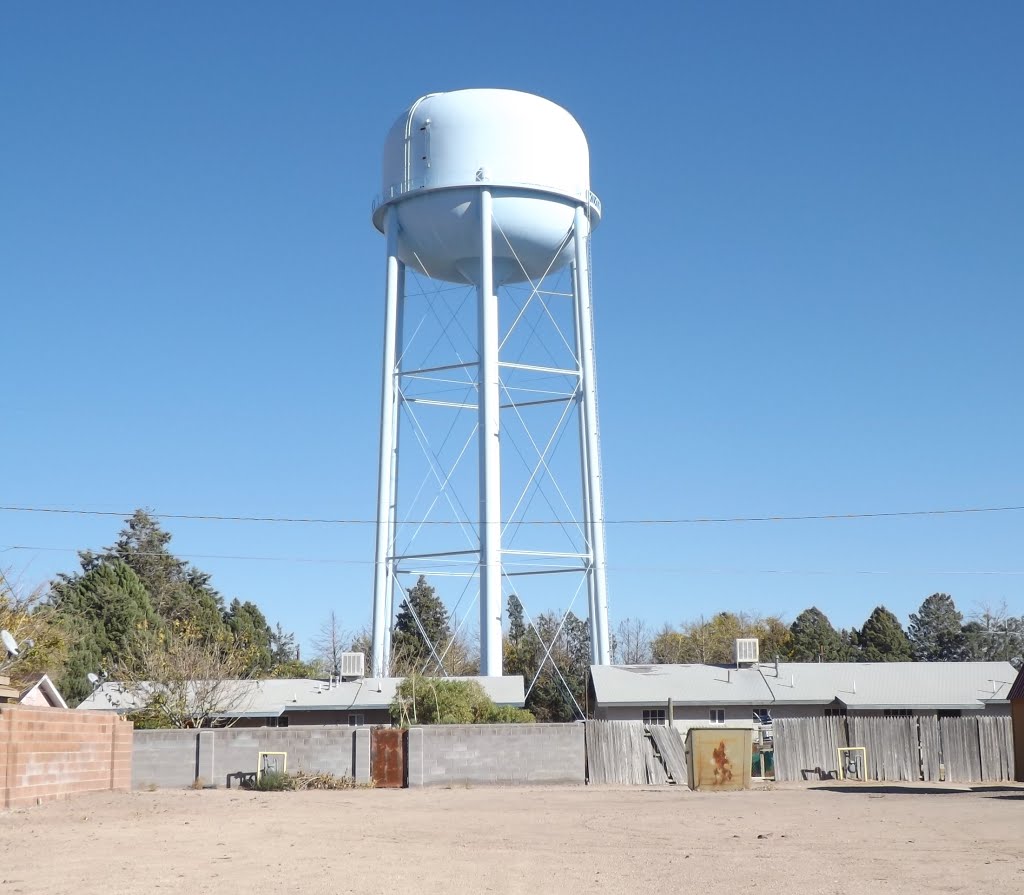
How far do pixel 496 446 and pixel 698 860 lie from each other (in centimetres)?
2268

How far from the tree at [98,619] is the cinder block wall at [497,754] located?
19.4 meters

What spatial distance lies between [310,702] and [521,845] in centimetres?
2818

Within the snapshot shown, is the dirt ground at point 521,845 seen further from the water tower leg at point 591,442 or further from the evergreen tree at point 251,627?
the evergreen tree at point 251,627

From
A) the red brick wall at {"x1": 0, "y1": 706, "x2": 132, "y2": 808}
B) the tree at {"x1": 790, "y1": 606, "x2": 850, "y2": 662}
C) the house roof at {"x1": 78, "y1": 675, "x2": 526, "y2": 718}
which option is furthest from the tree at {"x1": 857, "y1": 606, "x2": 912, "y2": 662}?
the red brick wall at {"x1": 0, "y1": 706, "x2": 132, "y2": 808}

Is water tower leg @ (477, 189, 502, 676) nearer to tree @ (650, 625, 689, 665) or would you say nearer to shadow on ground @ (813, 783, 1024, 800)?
shadow on ground @ (813, 783, 1024, 800)

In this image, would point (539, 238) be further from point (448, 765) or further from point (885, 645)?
point (885, 645)

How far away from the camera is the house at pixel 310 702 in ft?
145

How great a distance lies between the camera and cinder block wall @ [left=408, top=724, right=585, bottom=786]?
33.8m

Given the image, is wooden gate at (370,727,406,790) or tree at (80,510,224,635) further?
Result: tree at (80,510,224,635)

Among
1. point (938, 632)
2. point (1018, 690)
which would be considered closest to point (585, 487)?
point (1018, 690)

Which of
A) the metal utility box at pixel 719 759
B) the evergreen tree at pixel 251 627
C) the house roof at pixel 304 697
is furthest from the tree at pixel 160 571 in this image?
the metal utility box at pixel 719 759

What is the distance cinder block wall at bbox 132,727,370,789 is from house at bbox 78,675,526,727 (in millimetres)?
9033

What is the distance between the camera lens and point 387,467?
128 ft

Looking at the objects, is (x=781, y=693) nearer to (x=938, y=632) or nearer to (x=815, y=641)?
(x=815, y=641)
